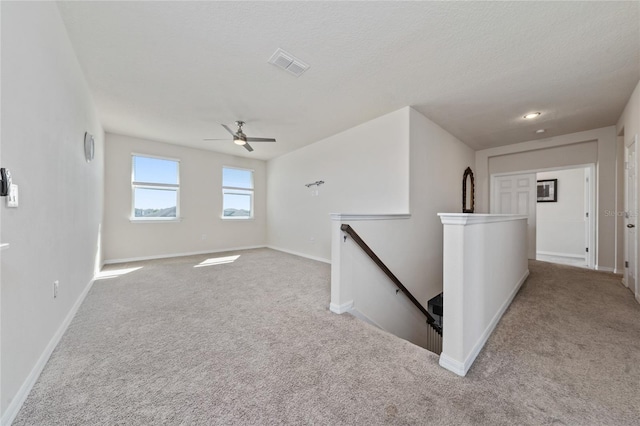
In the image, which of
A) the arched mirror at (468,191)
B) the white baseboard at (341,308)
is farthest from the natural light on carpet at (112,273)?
the arched mirror at (468,191)

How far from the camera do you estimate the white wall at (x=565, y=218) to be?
231 inches

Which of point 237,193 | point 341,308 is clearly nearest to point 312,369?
point 341,308

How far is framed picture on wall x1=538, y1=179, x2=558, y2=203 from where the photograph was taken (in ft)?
20.4

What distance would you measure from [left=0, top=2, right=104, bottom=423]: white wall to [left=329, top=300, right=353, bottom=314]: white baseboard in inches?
84.1

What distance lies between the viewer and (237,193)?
6.51 metres

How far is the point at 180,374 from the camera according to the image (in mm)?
1542

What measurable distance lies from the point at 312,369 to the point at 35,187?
7.29 feet

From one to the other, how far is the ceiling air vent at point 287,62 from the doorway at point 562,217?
6.85 meters

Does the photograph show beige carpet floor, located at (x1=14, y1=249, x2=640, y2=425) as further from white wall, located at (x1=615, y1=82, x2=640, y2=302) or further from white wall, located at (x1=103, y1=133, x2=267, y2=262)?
white wall, located at (x1=103, y1=133, x2=267, y2=262)

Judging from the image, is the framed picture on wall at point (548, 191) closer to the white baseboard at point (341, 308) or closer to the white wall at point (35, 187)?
the white baseboard at point (341, 308)

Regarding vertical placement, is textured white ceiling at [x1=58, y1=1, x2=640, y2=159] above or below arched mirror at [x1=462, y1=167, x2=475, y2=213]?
above

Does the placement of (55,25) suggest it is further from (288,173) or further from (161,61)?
(288,173)

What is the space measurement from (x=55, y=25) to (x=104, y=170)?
139 inches

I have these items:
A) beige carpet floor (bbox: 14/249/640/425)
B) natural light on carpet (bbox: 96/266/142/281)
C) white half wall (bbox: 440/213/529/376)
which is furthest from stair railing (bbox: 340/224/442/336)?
natural light on carpet (bbox: 96/266/142/281)
